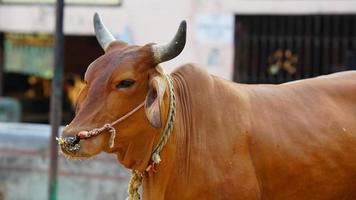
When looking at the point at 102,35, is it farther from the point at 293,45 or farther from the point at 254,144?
the point at 293,45

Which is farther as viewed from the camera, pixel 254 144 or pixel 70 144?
pixel 254 144

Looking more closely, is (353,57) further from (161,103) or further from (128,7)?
(161,103)

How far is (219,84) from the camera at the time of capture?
378 cm

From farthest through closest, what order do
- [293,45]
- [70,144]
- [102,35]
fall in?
[293,45] → [102,35] → [70,144]

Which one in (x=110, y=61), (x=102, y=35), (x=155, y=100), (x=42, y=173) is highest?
(x=102, y=35)

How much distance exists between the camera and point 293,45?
369 inches

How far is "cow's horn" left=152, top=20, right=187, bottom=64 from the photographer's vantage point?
343cm

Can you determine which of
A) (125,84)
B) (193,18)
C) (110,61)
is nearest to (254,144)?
(125,84)

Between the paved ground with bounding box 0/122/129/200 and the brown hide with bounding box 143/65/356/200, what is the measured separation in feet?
9.71

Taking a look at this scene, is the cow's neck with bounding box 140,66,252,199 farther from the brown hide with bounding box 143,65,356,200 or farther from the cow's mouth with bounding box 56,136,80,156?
the cow's mouth with bounding box 56,136,80,156

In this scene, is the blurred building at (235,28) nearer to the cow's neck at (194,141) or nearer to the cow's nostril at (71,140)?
the cow's neck at (194,141)

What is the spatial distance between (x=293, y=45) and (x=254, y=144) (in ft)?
19.3

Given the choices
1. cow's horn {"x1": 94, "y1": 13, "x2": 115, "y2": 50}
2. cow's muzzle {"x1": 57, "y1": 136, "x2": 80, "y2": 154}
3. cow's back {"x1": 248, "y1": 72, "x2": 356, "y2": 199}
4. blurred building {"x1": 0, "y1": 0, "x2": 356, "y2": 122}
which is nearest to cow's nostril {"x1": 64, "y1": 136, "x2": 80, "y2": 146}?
cow's muzzle {"x1": 57, "y1": 136, "x2": 80, "y2": 154}

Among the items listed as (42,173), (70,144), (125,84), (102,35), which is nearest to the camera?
(70,144)
